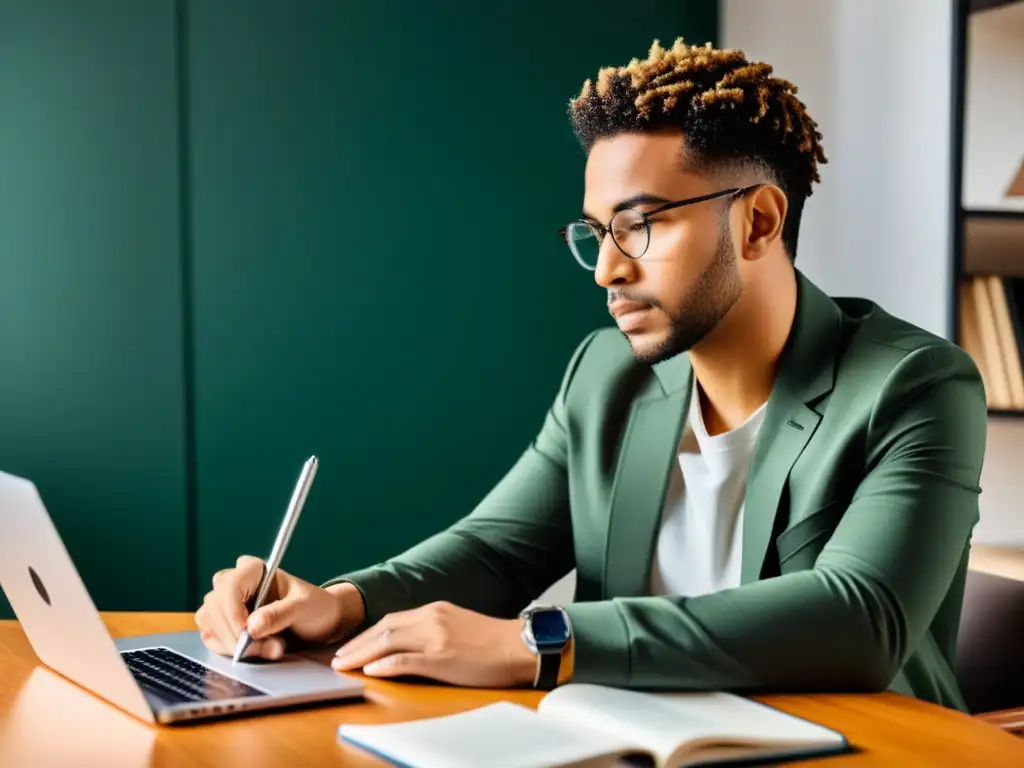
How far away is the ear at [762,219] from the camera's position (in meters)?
1.63

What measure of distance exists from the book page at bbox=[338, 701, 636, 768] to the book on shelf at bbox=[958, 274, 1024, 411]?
74.0 inches

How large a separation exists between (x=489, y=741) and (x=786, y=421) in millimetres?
718

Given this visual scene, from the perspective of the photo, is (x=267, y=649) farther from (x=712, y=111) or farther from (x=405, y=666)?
(x=712, y=111)

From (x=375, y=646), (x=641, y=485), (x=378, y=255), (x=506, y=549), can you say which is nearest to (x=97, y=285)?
→ (x=378, y=255)

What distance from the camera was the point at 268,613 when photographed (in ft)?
4.28

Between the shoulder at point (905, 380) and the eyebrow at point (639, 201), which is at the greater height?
the eyebrow at point (639, 201)

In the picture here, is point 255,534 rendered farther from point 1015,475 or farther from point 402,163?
point 1015,475

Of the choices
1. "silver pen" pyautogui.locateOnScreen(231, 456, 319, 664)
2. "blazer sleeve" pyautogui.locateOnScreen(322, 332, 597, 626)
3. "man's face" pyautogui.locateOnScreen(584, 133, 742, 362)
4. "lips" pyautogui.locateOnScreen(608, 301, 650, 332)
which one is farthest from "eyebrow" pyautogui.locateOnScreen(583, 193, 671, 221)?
"silver pen" pyautogui.locateOnScreen(231, 456, 319, 664)

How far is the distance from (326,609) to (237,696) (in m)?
0.27

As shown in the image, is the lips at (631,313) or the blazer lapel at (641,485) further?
the blazer lapel at (641,485)

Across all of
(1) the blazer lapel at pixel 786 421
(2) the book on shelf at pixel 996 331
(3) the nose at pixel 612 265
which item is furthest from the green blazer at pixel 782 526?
(2) the book on shelf at pixel 996 331

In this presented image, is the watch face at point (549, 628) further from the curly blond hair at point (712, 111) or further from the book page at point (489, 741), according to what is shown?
the curly blond hair at point (712, 111)

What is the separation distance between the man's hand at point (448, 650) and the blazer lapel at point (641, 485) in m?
0.48

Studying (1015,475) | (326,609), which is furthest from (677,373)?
(1015,475)
